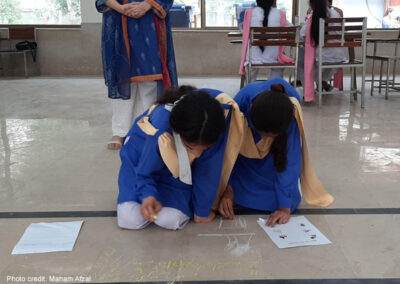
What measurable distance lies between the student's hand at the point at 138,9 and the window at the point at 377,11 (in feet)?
17.2

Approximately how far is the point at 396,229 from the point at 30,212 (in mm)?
1443

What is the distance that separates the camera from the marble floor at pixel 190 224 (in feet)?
4.55

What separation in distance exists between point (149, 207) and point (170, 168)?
0.16 metres

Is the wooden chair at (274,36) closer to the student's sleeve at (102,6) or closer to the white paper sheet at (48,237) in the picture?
the student's sleeve at (102,6)

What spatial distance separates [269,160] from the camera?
5.88 ft

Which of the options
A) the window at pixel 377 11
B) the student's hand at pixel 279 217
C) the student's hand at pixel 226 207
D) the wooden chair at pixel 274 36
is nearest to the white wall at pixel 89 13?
the wooden chair at pixel 274 36

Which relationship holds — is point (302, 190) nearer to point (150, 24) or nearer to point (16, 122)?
point (150, 24)

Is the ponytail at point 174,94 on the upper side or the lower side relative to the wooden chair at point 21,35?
lower

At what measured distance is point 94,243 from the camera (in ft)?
5.16

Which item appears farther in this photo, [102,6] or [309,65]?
[309,65]

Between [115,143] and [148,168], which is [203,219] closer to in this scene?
[148,168]

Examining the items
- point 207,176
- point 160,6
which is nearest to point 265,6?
point 160,6

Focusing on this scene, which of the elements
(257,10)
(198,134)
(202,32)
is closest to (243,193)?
(198,134)

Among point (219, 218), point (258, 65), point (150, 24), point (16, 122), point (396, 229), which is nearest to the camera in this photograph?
point (396, 229)
